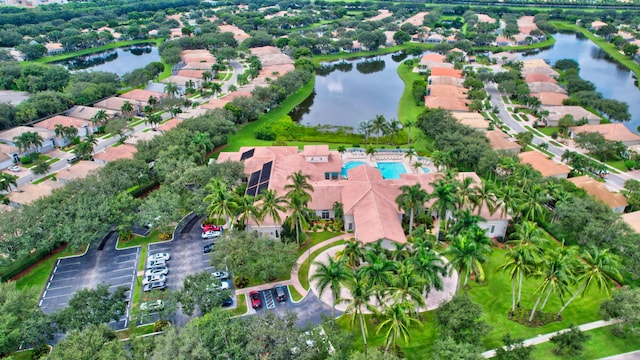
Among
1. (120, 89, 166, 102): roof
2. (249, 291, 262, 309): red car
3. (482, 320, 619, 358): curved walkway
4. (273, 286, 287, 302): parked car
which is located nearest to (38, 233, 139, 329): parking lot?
(249, 291, 262, 309): red car

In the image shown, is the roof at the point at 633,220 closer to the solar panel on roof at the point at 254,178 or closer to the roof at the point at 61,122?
the solar panel on roof at the point at 254,178

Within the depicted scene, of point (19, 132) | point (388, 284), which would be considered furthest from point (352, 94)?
point (388, 284)

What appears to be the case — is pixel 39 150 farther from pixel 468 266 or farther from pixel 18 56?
pixel 18 56

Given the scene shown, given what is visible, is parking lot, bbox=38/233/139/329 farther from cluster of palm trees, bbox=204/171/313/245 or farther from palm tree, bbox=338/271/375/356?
palm tree, bbox=338/271/375/356

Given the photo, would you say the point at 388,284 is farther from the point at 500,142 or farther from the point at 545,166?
the point at 500,142

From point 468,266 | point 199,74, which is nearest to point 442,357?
point 468,266

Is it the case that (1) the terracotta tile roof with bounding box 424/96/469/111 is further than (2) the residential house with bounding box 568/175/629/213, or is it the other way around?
(1) the terracotta tile roof with bounding box 424/96/469/111

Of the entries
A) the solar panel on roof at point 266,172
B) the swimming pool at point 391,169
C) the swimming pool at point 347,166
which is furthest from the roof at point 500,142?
the solar panel on roof at point 266,172
